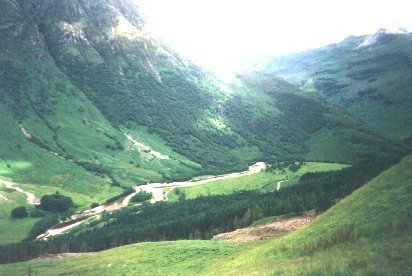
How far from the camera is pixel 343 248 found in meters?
45.6

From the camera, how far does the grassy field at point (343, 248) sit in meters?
38.5

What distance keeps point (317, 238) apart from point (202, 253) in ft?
122

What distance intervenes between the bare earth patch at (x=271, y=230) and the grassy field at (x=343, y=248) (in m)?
8.68

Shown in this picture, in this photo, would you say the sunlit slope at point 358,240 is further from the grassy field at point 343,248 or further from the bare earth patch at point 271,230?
the bare earth patch at point 271,230

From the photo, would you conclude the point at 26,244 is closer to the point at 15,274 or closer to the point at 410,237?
the point at 15,274

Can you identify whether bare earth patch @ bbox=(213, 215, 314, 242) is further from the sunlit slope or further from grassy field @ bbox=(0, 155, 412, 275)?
the sunlit slope

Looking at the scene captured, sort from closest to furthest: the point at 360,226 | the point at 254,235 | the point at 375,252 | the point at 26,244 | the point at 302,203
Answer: the point at 375,252
the point at 360,226
the point at 254,235
the point at 302,203
the point at 26,244

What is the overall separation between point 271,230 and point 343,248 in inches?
1995

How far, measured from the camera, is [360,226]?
48938 mm

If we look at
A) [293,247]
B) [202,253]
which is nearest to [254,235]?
[202,253]

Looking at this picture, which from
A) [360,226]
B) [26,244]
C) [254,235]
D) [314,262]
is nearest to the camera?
[314,262]

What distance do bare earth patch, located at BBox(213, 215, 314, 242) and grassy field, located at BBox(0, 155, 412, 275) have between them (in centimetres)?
868

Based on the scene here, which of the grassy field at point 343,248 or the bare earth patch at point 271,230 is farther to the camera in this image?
the bare earth patch at point 271,230

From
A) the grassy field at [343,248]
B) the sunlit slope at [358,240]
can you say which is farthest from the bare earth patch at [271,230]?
the sunlit slope at [358,240]
